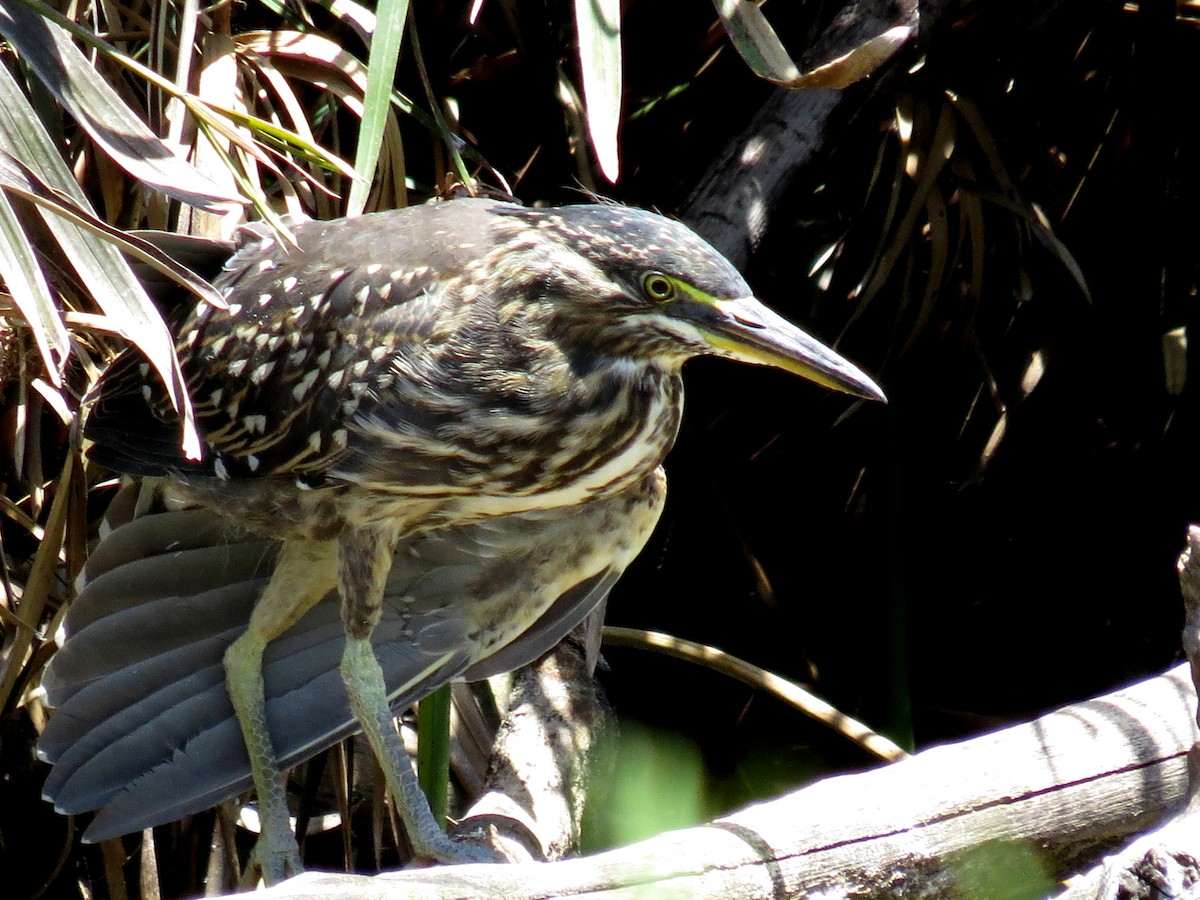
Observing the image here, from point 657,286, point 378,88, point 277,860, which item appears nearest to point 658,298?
point 657,286

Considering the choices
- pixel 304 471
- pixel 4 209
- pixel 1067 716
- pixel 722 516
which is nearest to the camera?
pixel 4 209

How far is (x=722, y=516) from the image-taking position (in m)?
3.34

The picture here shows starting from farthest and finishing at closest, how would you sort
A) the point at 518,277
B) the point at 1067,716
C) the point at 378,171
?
the point at 378,171, the point at 518,277, the point at 1067,716

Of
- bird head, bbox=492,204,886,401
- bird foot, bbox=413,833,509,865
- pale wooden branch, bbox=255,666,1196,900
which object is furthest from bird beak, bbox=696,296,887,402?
bird foot, bbox=413,833,509,865

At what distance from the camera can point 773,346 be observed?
6.20 ft

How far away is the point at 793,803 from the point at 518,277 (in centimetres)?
89

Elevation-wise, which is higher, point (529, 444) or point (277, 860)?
point (529, 444)

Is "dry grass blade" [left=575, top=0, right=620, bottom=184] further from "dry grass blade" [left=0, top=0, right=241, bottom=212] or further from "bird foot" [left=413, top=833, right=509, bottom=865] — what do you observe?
"bird foot" [left=413, top=833, right=509, bottom=865]

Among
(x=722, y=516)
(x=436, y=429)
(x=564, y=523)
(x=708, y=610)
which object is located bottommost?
(x=708, y=610)

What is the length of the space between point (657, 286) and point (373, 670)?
0.84 m

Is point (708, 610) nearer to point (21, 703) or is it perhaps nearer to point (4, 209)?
point (21, 703)

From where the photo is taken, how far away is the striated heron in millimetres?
2070

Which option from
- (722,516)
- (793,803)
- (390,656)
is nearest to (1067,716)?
(793,803)

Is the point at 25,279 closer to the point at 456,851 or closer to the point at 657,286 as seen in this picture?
the point at 657,286
